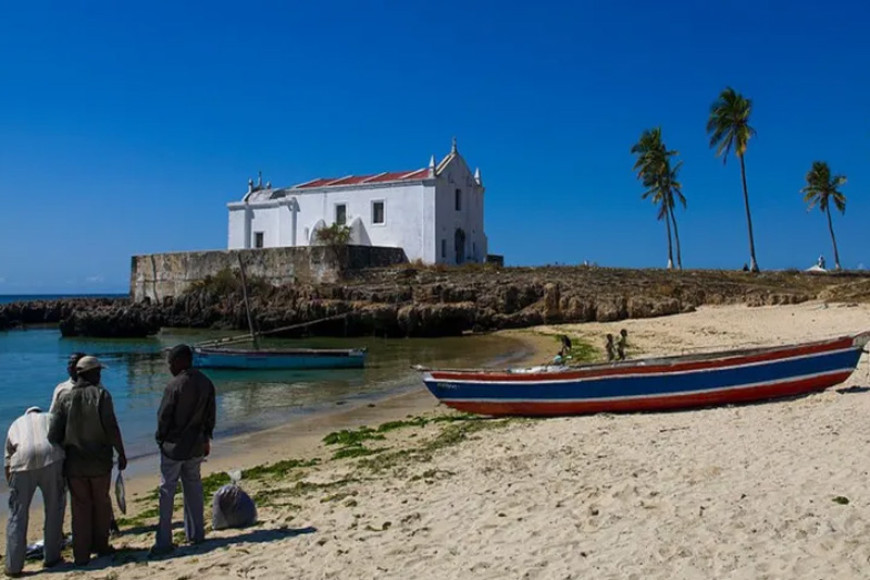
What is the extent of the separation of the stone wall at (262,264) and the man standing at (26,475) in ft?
123

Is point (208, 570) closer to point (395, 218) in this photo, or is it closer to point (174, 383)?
point (174, 383)

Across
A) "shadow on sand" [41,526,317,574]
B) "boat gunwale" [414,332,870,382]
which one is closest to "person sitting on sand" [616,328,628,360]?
"boat gunwale" [414,332,870,382]

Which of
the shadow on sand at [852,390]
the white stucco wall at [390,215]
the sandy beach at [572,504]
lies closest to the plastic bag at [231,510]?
the sandy beach at [572,504]

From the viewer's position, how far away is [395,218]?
46.9 meters

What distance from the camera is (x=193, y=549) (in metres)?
6.09

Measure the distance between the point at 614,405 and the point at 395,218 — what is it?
3639 cm

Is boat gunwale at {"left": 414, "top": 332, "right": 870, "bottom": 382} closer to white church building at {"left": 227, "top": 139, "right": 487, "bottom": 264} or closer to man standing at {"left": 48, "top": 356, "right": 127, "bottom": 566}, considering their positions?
man standing at {"left": 48, "top": 356, "right": 127, "bottom": 566}

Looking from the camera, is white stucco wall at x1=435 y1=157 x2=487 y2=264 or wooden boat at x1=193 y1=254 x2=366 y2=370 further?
white stucco wall at x1=435 y1=157 x2=487 y2=264

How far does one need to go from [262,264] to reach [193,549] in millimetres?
41775

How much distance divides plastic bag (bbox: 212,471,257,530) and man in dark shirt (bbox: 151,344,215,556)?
0.48m

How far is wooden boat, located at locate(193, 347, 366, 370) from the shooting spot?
82.8 ft

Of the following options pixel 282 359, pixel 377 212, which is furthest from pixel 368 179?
pixel 282 359

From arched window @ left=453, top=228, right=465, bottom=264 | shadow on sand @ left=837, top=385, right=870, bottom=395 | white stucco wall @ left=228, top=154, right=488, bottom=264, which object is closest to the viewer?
shadow on sand @ left=837, top=385, right=870, bottom=395

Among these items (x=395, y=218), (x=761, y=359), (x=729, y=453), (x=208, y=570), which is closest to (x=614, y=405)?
(x=761, y=359)
